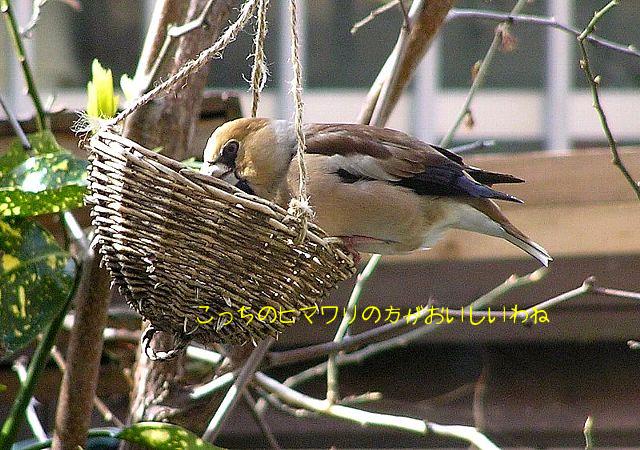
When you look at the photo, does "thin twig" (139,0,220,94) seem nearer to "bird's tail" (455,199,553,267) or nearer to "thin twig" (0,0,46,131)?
"thin twig" (0,0,46,131)

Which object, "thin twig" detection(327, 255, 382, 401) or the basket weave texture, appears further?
"thin twig" detection(327, 255, 382, 401)

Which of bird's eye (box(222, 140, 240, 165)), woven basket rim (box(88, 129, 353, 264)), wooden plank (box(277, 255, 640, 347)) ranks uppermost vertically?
woven basket rim (box(88, 129, 353, 264))

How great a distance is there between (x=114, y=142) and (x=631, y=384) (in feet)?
7.16

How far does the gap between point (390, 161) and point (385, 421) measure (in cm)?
56

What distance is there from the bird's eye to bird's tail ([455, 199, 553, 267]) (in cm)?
49

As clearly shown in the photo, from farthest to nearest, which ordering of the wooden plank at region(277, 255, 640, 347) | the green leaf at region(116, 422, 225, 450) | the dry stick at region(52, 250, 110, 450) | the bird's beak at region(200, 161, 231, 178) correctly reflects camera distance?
the wooden plank at region(277, 255, 640, 347)
the dry stick at region(52, 250, 110, 450)
the green leaf at region(116, 422, 225, 450)
the bird's beak at region(200, 161, 231, 178)

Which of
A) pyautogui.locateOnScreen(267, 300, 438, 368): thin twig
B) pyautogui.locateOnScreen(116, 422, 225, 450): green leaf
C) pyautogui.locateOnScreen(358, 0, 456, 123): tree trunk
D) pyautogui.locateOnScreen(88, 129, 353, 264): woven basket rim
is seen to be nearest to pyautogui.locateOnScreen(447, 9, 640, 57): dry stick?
pyautogui.locateOnScreen(358, 0, 456, 123): tree trunk

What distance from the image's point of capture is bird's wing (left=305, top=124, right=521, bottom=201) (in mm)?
1690

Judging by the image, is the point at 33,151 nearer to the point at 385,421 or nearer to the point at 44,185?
the point at 44,185

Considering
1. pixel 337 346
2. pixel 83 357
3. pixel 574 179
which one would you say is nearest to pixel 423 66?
pixel 574 179

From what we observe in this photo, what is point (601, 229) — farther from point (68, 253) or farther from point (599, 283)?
point (68, 253)

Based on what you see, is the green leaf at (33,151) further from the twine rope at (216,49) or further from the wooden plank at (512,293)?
the wooden plank at (512,293)

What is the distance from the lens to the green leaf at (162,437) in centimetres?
168

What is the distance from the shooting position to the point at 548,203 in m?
2.42
